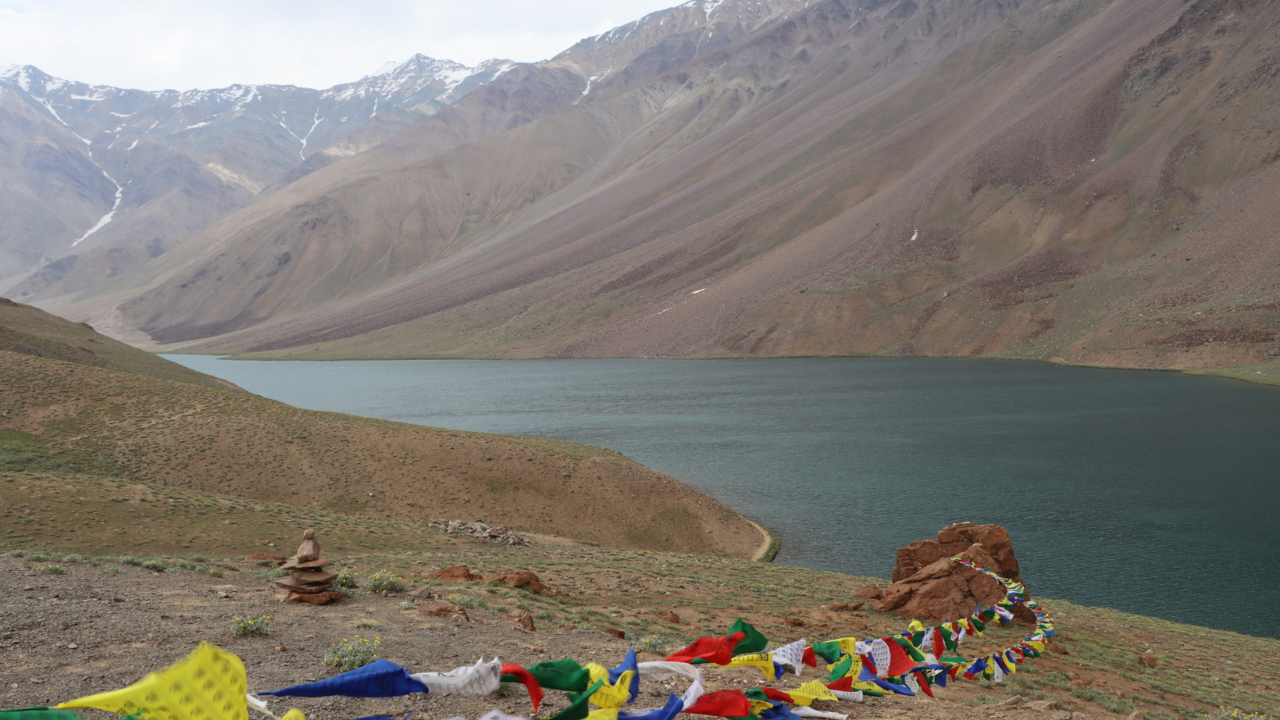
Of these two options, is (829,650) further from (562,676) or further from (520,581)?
(520,581)

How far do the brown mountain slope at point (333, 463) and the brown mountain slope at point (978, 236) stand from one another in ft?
224

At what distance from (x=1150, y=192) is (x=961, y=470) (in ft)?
303

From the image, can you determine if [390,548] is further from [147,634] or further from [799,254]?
[799,254]

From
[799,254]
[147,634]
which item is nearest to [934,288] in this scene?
[799,254]

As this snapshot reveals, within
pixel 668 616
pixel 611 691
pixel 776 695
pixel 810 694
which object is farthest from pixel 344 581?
pixel 611 691

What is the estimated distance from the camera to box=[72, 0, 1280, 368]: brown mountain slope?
90.6 m

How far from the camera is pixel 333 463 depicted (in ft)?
104

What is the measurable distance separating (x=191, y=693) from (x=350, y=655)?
5505 millimetres

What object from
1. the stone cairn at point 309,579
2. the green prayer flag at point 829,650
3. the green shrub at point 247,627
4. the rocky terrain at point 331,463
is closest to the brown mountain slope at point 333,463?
the rocky terrain at point 331,463

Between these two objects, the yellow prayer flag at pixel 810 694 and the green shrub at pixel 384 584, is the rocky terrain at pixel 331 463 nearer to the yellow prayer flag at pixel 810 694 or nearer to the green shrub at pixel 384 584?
the green shrub at pixel 384 584

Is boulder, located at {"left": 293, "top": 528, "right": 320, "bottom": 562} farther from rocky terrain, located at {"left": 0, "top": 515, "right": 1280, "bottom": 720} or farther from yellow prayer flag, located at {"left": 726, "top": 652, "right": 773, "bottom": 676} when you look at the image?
yellow prayer flag, located at {"left": 726, "top": 652, "right": 773, "bottom": 676}

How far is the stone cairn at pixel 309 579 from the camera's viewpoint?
1166 centimetres

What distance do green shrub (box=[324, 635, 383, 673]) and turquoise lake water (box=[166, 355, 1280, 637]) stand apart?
22097 millimetres

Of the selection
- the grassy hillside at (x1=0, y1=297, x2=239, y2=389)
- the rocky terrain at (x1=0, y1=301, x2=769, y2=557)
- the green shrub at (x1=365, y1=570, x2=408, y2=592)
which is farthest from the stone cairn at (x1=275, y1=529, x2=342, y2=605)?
the grassy hillside at (x1=0, y1=297, x2=239, y2=389)
